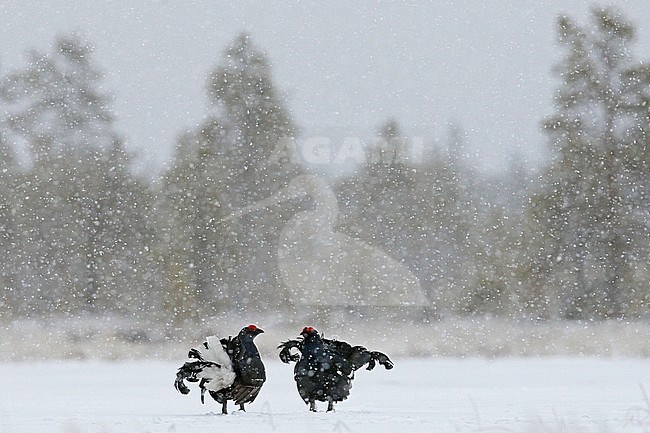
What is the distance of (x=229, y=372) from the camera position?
12.5m

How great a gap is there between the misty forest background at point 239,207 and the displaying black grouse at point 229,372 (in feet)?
67.1

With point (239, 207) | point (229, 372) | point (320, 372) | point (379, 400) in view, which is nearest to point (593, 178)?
point (239, 207)

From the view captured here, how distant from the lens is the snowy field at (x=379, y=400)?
10297 millimetres

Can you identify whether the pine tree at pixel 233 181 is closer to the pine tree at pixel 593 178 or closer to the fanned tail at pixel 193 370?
the pine tree at pixel 593 178

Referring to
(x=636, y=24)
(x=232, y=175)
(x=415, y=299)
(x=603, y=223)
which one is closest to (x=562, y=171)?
(x=603, y=223)

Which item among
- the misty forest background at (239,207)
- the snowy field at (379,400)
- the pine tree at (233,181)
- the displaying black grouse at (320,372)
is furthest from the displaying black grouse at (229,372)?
the pine tree at (233,181)

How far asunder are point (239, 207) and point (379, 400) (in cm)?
1902

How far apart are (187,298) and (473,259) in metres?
9.60

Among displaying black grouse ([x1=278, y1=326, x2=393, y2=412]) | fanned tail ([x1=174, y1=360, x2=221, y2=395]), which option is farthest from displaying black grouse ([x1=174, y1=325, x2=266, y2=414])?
displaying black grouse ([x1=278, y1=326, x2=393, y2=412])

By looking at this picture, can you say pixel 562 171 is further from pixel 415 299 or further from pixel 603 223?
pixel 415 299

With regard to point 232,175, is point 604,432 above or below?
below

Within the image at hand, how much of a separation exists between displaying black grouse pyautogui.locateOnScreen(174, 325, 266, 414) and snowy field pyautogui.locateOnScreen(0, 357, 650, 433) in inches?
10.1

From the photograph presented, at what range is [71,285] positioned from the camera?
34875 mm

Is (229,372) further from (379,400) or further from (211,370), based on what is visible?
(379,400)
